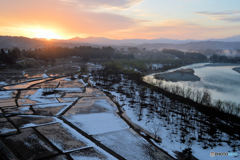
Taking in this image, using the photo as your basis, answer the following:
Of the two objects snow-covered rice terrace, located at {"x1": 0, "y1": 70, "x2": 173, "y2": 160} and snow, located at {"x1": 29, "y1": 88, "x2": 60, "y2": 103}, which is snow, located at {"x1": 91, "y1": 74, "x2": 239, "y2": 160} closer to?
snow-covered rice terrace, located at {"x1": 0, "y1": 70, "x2": 173, "y2": 160}

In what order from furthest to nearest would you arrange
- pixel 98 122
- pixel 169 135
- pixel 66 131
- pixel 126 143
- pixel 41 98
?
pixel 41 98
pixel 98 122
pixel 169 135
pixel 66 131
pixel 126 143

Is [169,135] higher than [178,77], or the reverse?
[178,77]

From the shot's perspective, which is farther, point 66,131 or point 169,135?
point 169,135

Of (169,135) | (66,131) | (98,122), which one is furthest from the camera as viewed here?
(98,122)

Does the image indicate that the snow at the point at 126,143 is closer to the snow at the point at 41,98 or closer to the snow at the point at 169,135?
the snow at the point at 169,135

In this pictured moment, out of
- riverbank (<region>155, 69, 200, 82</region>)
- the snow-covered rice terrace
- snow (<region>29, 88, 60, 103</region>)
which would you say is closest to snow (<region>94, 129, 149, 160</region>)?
the snow-covered rice terrace

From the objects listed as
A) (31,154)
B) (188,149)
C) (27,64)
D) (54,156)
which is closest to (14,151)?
(31,154)

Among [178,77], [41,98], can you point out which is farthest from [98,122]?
[178,77]

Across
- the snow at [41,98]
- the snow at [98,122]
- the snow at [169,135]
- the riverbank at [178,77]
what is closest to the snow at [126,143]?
the snow at [98,122]

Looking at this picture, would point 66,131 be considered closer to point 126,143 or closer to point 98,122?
point 98,122
